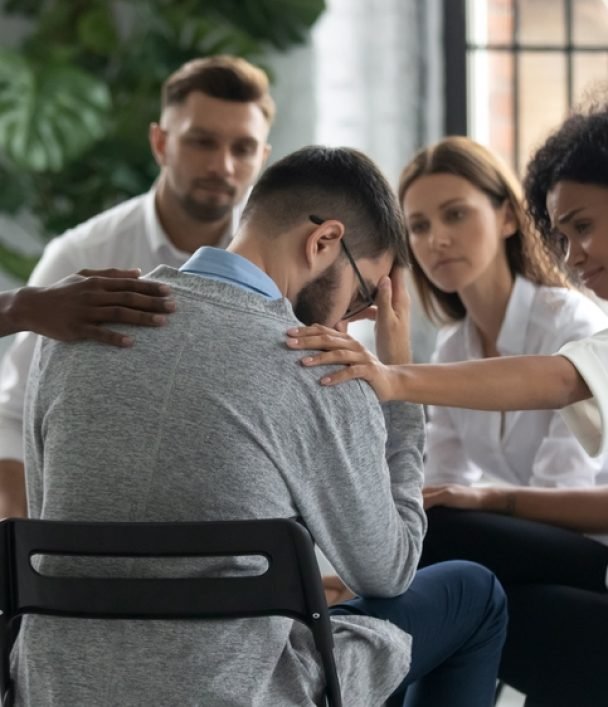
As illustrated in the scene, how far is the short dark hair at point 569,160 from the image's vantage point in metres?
1.93

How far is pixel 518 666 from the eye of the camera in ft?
6.75

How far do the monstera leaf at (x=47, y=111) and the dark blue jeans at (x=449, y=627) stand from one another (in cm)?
265

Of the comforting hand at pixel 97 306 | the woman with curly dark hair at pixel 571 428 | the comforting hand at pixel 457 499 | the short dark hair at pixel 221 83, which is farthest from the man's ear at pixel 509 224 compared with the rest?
the comforting hand at pixel 97 306

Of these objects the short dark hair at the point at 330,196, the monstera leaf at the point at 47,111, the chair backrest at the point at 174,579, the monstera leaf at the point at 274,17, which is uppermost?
the monstera leaf at the point at 274,17

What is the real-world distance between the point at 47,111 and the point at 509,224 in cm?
192

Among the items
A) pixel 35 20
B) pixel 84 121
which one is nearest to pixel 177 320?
pixel 84 121

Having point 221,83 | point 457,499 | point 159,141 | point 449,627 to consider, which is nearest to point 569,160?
point 457,499

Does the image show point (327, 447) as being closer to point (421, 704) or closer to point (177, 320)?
point (177, 320)

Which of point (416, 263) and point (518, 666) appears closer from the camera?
point (518, 666)

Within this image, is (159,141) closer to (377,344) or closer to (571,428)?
(377,344)

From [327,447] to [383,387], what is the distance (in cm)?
15

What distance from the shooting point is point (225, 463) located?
1376 millimetres

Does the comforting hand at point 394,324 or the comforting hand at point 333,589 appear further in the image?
the comforting hand at point 333,589

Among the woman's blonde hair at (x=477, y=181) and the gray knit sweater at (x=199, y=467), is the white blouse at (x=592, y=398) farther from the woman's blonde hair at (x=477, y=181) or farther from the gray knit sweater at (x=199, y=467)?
the woman's blonde hair at (x=477, y=181)
